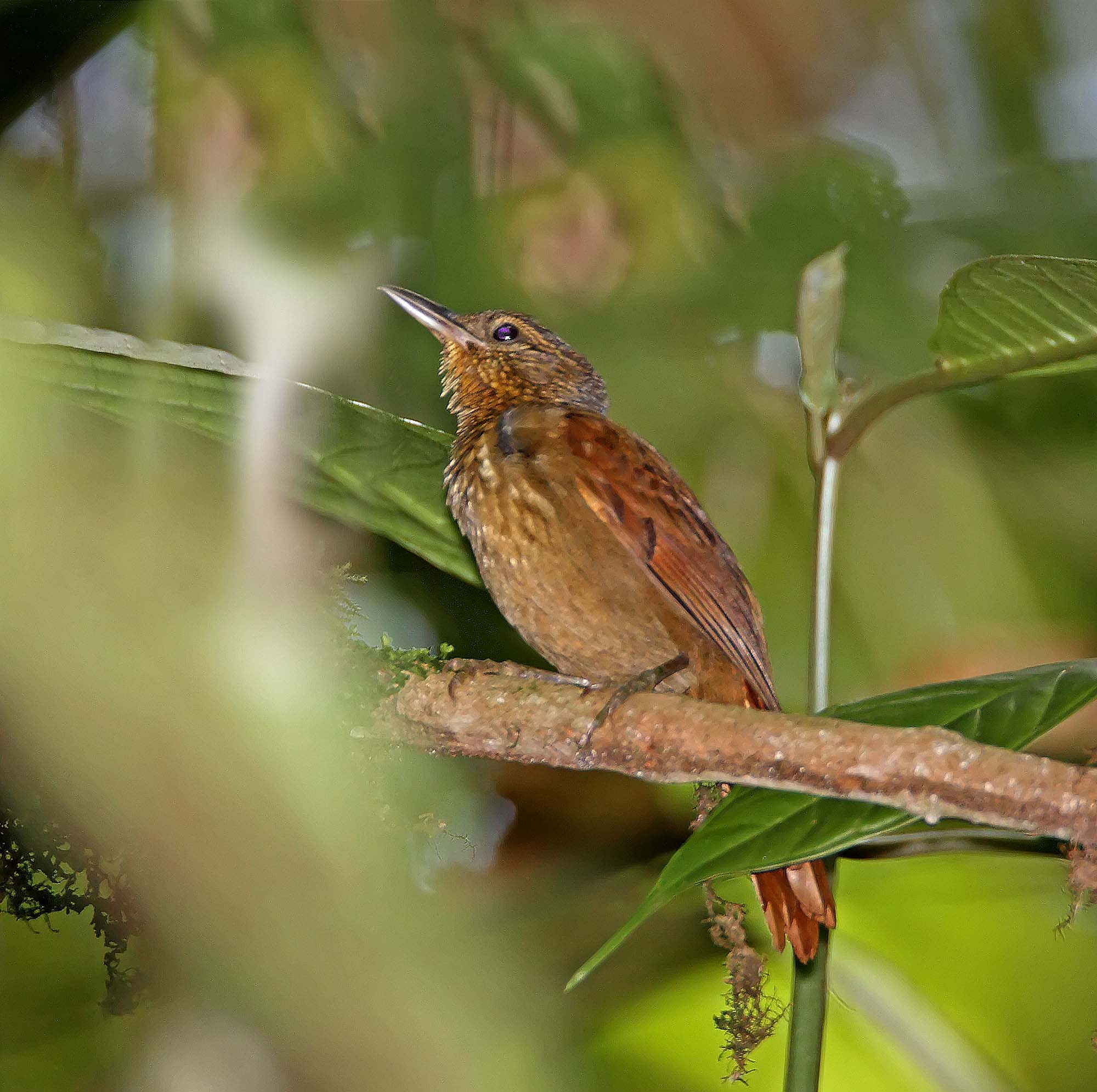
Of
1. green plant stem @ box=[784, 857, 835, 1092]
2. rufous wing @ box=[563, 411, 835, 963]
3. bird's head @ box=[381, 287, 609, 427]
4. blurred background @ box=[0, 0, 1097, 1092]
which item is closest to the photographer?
blurred background @ box=[0, 0, 1097, 1092]

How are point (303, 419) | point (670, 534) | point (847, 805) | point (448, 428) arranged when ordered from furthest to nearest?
point (448, 428)
point (670, 534)
point (303, 419)
point (847, 805)

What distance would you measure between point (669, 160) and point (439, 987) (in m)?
0.81

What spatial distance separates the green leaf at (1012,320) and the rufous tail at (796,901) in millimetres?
371

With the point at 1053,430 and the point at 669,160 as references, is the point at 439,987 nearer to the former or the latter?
the point at 669,160

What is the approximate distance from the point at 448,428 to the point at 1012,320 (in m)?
0.49

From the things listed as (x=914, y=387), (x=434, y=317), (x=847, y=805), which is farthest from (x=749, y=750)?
(x=434, y=317)

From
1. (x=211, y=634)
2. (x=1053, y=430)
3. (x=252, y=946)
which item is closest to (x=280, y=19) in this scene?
(x=211, y=634)

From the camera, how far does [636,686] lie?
0.77 meters

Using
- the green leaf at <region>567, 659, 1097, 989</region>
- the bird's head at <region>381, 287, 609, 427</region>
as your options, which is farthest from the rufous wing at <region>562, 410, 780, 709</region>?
the green leaf at <region>567, 659, 1097, 989</region>

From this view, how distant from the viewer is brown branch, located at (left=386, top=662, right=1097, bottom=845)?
1.84ft

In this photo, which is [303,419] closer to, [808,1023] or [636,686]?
[636,686]

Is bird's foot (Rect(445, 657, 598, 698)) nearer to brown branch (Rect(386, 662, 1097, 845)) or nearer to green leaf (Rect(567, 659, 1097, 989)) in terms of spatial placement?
brown branch (Rect(386, 662, 1097, 845))

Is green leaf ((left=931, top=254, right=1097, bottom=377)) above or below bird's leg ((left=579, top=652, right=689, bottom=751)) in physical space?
above

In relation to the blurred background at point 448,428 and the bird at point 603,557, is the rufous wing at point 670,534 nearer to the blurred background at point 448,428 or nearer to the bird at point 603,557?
the bird at point 603,557
